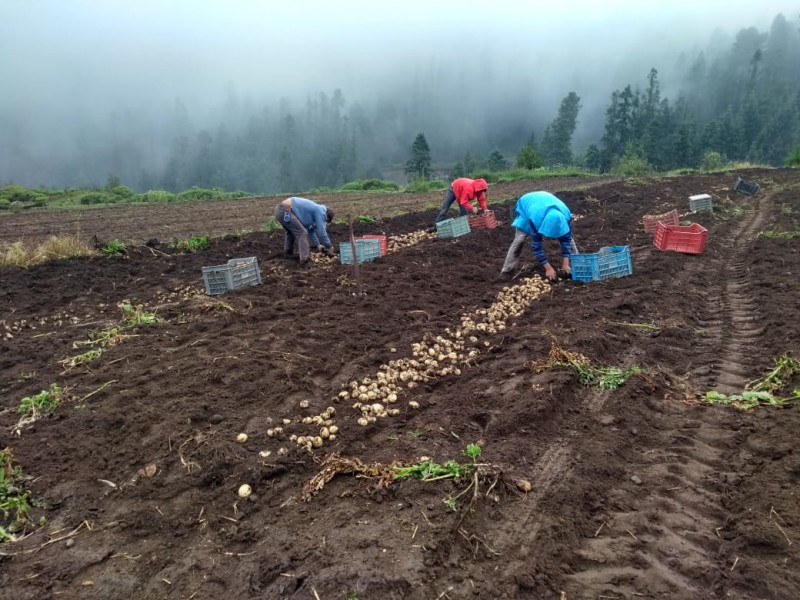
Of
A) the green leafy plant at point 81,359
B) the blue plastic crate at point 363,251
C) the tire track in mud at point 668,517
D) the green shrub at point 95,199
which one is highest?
the green shrub at point 95,199

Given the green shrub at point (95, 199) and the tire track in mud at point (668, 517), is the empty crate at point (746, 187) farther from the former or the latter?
the green shrub at point (95, 199)

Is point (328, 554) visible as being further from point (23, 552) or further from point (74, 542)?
point (23, 552)

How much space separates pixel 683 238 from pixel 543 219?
160 inches

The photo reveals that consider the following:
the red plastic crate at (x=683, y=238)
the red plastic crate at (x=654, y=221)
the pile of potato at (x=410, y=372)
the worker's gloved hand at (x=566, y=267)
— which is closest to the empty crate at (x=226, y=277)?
the pile of potato at (x=410, y=372)

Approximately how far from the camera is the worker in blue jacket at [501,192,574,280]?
802cm

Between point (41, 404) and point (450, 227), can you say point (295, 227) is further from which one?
point (41, 404)

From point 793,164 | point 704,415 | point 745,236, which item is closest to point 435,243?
point 745,236

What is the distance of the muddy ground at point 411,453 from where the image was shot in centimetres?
297

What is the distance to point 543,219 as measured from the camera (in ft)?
26.8

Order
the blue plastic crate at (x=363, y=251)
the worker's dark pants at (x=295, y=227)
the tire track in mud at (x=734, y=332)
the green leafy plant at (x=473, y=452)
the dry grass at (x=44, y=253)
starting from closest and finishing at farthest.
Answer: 1. the green leafy plant at (x=473, y=452)
2. the tire track in mud at (x=734, y=332)
3. the worker's dark pants at (x=295, y=227)
4. the blue plastic crate at (x=363, y=251)
5. the dry grass at (x=44, y=253)

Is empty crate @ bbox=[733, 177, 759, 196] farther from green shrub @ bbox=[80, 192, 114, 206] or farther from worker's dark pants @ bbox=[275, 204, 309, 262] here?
green shrub @ bbox=[80, 192, 114, 206]

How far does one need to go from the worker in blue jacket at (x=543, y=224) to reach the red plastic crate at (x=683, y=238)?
3.07m

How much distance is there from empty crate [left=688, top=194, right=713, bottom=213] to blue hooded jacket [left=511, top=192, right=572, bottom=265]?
909 centimetres

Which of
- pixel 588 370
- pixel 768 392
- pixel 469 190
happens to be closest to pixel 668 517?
pixel 588 370
